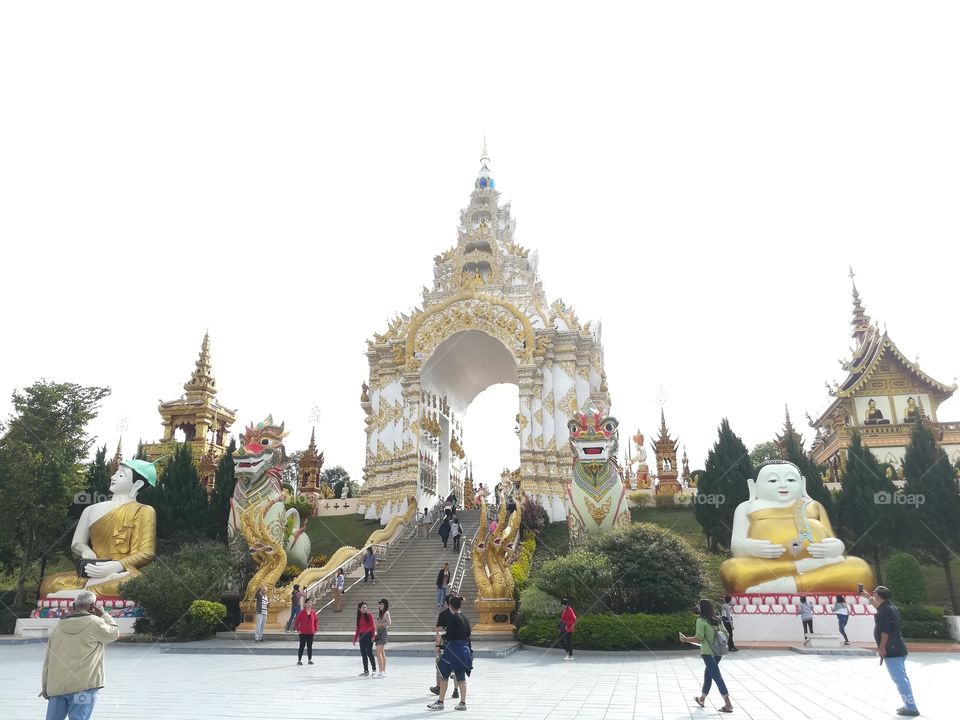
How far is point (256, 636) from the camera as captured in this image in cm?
1514

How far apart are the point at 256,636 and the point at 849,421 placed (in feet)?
107

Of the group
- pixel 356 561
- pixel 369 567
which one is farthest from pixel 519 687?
pixel 356 561

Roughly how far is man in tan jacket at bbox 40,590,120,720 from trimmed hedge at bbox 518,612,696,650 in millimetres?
9715

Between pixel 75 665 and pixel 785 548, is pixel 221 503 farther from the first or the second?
pixel 75 665

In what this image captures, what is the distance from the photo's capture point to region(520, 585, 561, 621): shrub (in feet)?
46.6

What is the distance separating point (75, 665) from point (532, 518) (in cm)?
1948

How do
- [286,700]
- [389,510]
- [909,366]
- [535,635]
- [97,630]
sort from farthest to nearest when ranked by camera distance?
[909,366] < [389,510] < [535,635] < [286,700] < [97,630]

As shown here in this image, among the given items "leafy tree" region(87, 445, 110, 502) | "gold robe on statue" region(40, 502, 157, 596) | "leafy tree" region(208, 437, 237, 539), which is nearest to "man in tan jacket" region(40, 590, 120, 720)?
"gold robe on statue" region(40, 502, 157, 596)

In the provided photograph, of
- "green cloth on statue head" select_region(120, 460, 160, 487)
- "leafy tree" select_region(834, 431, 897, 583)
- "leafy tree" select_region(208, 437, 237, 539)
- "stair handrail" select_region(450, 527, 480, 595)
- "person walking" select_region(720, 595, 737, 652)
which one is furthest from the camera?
"leafy tree" select_region(208, 437, 237, 539)

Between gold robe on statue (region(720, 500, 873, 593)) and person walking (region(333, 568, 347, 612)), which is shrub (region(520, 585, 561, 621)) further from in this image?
person walking (region(333, 568, 347, 612))

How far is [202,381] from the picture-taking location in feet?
159

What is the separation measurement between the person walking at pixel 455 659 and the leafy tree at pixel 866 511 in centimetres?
1714

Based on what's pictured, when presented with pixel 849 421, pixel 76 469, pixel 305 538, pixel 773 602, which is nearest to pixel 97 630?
pixel 773 602

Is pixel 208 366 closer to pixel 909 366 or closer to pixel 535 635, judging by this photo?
pixel 535 635
